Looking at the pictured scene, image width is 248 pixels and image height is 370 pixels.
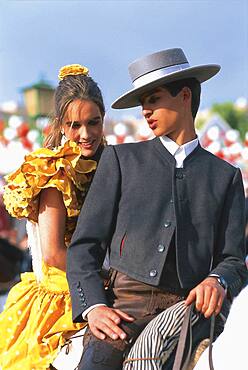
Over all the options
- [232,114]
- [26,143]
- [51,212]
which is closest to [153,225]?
[51,212]

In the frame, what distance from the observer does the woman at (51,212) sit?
289cm

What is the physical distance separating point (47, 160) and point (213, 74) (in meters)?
0.73

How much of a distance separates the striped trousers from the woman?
19.5 inches

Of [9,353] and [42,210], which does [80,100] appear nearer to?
[42,210]

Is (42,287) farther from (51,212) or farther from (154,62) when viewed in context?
(154,62)

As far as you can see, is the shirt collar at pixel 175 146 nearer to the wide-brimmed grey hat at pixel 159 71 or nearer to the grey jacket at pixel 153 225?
the grey jacket at pixel 153 225

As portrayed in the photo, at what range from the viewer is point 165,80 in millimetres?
2637

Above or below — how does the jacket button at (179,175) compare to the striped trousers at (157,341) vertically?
above

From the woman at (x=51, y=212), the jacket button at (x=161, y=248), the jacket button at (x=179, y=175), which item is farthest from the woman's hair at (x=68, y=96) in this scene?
the jacket button at (x=161, y=248)

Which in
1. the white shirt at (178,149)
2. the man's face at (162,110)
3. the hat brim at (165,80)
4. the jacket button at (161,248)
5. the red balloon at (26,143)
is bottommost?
the red balloon at (26,143)

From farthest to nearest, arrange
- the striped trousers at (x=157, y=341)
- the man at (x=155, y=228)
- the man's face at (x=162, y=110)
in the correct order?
the man's face at (x=162, y=110) → the man at (x=155, y=228) → the striped trousers at (x=157, y=341)

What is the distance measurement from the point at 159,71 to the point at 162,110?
15cm

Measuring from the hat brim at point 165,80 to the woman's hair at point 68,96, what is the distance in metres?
0.38

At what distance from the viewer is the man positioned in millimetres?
2547
